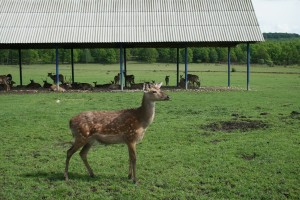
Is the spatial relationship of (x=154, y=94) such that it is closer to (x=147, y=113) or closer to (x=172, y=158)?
(x=147, y=113)

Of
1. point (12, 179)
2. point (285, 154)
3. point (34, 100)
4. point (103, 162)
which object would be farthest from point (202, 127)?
point (34, 100)

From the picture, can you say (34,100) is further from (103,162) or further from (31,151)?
(103,162)

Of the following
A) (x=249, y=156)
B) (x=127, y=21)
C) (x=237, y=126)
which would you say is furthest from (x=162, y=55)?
(x=249, y=156)

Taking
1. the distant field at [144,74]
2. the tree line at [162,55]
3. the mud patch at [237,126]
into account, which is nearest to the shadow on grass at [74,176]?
the mud patch at [237,126]

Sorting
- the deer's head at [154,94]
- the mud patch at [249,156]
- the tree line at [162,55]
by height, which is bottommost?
the mud patch at [249,156]

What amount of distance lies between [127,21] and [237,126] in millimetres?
17088

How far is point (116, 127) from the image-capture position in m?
8.04

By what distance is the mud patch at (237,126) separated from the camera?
13623 mm

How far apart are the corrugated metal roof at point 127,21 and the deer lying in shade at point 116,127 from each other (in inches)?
754

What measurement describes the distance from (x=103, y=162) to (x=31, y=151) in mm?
2328

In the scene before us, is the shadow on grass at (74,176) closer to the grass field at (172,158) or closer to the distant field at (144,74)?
the grass field at (172,158)

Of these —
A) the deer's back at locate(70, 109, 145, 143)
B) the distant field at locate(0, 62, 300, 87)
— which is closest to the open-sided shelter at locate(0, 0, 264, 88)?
the distant field at locate(0, 62, 300, 87)

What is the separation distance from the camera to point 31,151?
10.7m

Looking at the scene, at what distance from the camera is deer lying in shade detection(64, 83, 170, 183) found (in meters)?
8.00
